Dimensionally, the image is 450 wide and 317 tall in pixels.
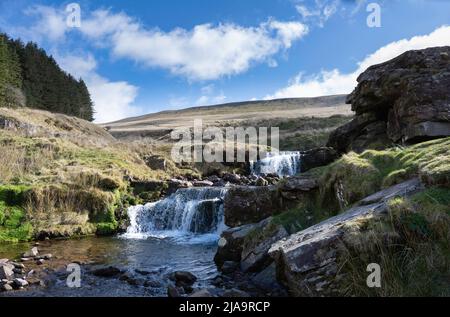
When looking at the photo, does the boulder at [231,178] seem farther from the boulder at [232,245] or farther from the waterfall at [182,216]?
the boulder at [232,245]

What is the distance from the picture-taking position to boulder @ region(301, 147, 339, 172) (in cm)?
2711

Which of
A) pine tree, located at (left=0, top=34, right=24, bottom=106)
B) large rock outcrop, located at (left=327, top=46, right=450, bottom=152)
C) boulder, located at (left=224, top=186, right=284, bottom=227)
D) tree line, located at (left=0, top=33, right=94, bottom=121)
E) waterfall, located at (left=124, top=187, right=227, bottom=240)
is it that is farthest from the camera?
tree line, located at (left=0, top=33, right=94, bottom=121)

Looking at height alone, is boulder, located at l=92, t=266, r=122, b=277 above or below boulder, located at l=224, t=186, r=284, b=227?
below

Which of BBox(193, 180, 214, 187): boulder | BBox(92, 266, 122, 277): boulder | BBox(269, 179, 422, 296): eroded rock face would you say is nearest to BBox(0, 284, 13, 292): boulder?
BBox(92, 266, 122, 277): boulder

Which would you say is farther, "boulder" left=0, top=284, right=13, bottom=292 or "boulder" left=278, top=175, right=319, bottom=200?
"boulder" left=278, top=175, right=319, bottom=200

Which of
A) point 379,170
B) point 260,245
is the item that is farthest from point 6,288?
point 379,170

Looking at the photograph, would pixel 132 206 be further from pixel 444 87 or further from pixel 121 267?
pixel 444 87

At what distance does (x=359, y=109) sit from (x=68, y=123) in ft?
142

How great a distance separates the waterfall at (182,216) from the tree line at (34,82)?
37.1 meters

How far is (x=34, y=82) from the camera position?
66062 millimetres

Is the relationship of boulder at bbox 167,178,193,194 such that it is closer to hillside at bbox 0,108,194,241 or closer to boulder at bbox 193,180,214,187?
boulder at bbox 193,180,214,187

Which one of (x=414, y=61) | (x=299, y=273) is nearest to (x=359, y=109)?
(x=414, y=61)

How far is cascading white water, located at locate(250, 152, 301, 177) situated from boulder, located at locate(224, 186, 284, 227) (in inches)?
670

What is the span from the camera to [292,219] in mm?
12758
